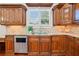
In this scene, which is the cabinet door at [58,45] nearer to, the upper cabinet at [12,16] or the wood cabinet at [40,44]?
the wood cabinet at [40,44]

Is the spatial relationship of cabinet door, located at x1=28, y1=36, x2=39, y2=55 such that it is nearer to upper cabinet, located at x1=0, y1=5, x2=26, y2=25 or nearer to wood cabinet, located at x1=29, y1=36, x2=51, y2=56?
wood cabinet, located at x1=29, y1=36, x2=51, y2=56

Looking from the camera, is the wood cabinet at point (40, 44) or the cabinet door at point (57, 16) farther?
the wood cabinet at point (40, 44)

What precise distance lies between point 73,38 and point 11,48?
89 centimetres

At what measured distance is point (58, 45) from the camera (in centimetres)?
191

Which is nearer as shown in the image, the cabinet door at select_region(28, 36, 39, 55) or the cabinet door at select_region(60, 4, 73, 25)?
the cabinet door at select_region(60, 4, 73, 25)

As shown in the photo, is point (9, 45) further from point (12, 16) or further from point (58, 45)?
point (58, 45)

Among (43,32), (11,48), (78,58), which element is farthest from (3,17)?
(78,58)

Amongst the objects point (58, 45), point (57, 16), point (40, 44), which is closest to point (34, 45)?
point (40, 44)

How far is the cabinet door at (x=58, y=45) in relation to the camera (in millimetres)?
1833

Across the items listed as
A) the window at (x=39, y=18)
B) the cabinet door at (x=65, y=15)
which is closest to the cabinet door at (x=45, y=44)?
the window at (x=39, y=18)

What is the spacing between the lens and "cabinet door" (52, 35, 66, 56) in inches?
72.2

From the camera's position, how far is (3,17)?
79.0 inches

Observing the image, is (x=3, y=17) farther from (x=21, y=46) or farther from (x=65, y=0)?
(x=65, y=0)

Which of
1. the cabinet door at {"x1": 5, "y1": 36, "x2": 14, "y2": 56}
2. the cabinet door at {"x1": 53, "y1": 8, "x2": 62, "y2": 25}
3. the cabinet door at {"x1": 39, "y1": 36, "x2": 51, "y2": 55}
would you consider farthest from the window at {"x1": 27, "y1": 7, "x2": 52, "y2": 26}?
the cabinet door at {"x1": 5, "y1": 36, "x2": 14, "y2": 56}
